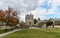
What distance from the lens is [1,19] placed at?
214 ft

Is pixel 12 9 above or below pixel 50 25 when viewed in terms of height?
above

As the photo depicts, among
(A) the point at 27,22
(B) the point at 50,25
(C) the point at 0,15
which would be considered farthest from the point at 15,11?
(A) the point at 27,22

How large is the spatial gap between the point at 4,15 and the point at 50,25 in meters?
46.2

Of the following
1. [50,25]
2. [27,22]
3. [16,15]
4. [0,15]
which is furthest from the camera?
[27,22]

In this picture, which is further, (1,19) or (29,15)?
(29,15)

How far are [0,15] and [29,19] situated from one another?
8211 centimetres

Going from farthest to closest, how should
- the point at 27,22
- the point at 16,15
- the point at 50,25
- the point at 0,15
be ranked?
the point at 27,22 < the point at 50,25 < the point at 16,15 < the point at 0,15

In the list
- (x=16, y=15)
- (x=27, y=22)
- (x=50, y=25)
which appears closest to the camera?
(x=16, y=15)

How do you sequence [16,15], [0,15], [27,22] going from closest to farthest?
1. [0,15]
2. [16,15]
3. [27,22]

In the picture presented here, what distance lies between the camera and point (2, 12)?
6712 cm

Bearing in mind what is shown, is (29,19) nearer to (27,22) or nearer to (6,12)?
(27,22)

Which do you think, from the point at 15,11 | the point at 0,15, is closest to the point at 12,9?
the point at 15,11

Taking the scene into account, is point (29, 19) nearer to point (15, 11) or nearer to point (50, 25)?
point (50, 25)

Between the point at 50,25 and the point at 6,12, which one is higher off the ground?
the point at 6,12
